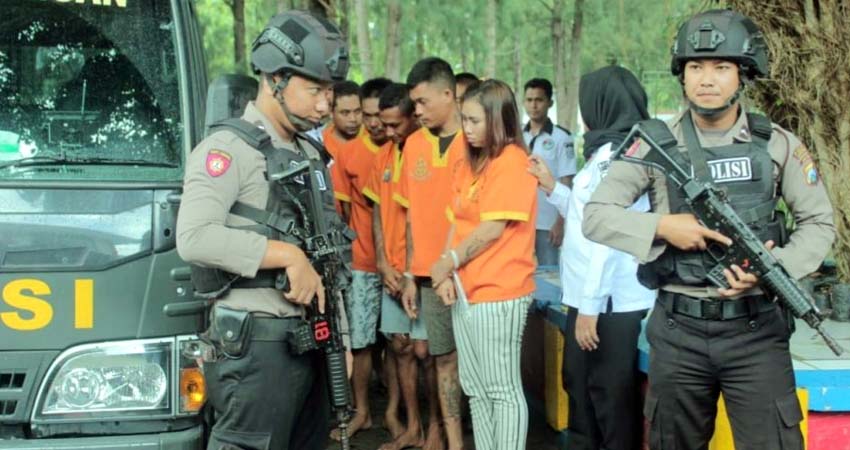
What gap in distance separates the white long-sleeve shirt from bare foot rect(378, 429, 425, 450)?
4.76ft

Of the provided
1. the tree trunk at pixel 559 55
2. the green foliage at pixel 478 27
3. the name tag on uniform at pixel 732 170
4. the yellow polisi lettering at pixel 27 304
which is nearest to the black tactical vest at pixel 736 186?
the name tag on uniform at pixel 732 170

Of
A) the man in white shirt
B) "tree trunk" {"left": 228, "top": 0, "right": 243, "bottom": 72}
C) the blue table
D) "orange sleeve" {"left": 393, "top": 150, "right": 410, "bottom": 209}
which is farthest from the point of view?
"tree trunk" {"left": 228, "top": 0, "right": 243, "bottom": 72}

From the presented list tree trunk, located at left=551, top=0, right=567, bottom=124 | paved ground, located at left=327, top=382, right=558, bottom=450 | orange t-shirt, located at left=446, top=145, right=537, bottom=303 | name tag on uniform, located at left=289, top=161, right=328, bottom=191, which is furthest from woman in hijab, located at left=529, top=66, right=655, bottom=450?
tree trunk, located at left=551, top=0, right=567, bottom=124

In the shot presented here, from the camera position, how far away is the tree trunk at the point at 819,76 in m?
4.90

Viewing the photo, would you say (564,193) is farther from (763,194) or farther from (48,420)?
(48,420)

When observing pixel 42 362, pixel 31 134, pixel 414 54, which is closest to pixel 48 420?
pixel 42 362

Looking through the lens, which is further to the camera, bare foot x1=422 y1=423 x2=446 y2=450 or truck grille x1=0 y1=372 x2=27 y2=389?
bare foot x1=422 y1=423 x2=446 y2=450

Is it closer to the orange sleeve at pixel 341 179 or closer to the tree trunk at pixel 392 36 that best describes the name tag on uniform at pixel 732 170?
the orange sleeve at pixel 341 179

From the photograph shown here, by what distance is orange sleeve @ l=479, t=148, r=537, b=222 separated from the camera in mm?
4387

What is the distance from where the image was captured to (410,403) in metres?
5.63

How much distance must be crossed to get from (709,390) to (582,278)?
1.15 meters

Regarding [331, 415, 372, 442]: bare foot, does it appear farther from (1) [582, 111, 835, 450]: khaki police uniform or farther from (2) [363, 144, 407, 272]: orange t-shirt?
(1) [582, 111, 835, 450]: khaki police uniform

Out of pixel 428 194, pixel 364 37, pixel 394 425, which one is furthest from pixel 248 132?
pixel 364 37

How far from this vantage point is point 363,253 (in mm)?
5746
